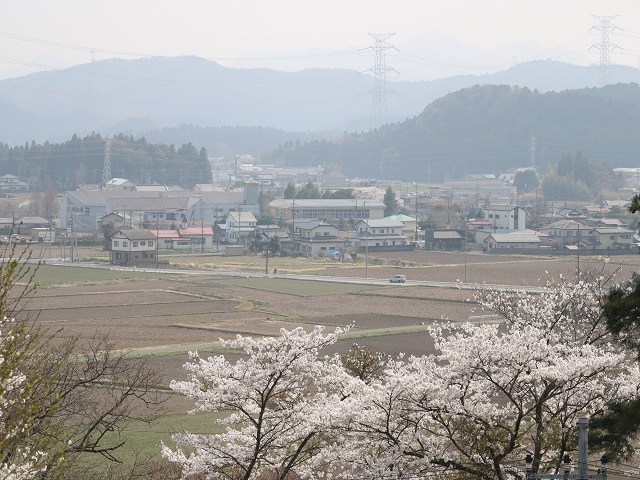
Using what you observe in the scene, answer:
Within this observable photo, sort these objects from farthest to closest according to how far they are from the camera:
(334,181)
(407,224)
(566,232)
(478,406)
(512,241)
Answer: (334,181), (407,224), (566,232), (512,241), (478,406)

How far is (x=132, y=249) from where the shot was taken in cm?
4344

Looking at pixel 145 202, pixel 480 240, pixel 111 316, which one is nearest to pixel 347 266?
pixel 480 240

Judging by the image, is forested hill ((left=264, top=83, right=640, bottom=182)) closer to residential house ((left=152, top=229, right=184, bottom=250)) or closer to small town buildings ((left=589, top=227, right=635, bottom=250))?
residential house ((left=152, top=229, right=184, bottom=250))

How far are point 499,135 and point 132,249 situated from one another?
8081 cm

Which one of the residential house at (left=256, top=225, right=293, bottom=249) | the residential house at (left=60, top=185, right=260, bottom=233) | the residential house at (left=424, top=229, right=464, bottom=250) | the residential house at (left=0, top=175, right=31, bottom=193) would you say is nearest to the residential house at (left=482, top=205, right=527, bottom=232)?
the residential house at (left=424, top=229, right=464, bottom=250)

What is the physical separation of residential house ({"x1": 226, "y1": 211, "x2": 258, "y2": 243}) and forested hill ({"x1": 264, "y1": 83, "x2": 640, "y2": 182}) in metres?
51.7

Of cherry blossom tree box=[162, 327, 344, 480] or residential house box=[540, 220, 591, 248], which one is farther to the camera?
residential house box=[540, 220, 591, 248]

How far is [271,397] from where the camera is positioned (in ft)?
31.1

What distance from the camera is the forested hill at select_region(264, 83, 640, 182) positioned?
4464 inches

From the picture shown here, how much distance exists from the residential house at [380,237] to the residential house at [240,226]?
628 cm

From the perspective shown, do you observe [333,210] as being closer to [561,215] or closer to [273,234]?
[273,234]

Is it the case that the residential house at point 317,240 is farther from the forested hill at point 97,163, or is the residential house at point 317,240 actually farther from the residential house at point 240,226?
the forested hill at point 97,163

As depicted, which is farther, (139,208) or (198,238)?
(139,208)

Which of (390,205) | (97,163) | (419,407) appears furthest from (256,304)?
(97,163)
